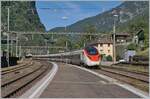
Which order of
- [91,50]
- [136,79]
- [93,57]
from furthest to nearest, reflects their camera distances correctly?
[91,50] < [93,57] < [136,79]

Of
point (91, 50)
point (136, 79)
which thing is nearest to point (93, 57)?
point (91, 50)

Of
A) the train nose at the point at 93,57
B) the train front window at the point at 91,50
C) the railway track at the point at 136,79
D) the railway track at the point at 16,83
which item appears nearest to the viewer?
the railway track at the point at 16,83

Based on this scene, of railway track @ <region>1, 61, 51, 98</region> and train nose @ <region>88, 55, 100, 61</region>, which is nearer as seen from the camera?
railway track @ <region>1, 61, 51, 98</region>

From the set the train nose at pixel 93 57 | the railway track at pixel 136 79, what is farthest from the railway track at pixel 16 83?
the train nose at pixel 93 57

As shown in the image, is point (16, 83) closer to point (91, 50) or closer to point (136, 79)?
point (136, 79)

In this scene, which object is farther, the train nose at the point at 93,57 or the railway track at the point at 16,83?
the train nose at the point at 93,57

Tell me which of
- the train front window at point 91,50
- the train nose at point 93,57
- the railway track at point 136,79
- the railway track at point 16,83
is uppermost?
the train front window at point 91,50

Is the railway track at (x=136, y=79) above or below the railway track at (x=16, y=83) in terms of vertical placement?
below

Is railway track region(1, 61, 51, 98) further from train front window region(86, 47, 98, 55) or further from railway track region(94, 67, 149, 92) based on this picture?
train front window region(86, 47, 98, 55)

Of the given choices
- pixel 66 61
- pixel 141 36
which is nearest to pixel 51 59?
pixel 141 36

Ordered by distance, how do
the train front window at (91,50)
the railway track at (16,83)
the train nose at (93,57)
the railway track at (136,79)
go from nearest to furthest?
1. the railway track at (16,83)
2. the railway track at (136,79)
3. the train nose at (93,57)
4. the train front window at (91,50)

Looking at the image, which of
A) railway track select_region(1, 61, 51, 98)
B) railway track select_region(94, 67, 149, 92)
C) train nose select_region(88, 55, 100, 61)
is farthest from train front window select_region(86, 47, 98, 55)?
railway track select_region(1, 61, 51, 98)

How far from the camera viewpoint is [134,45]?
5094 inches

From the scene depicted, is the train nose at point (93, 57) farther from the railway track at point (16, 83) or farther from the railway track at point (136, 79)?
the railway track at point (16, 83)
